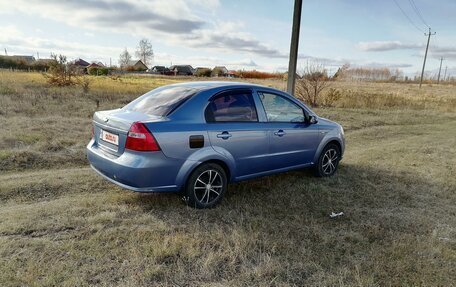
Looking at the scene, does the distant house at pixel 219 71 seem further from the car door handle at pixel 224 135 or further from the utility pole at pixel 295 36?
the car door handle at pixel 224 135

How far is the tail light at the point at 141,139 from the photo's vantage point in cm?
350

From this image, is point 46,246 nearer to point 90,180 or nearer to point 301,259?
point 90,180

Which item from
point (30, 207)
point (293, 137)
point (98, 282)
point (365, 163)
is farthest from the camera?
point (365, 163)

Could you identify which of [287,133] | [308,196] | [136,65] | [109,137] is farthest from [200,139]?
[136,65]

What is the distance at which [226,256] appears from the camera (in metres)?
2.97

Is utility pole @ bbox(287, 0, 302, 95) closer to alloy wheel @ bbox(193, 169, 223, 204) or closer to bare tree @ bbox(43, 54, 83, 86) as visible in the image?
alloy wheel @ bbox(193, 169, 223, 204)

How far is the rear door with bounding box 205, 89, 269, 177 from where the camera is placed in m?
4.00

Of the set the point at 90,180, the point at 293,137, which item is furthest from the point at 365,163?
the point at 90,180

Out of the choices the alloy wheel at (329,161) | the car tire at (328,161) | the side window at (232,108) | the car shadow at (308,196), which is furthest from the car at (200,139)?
the alloy wheel at (329,161)

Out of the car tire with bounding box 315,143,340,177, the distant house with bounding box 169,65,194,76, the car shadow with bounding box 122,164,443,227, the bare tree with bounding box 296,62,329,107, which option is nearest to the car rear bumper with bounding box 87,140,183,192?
the car shadow with bounding box 122,164,443,227

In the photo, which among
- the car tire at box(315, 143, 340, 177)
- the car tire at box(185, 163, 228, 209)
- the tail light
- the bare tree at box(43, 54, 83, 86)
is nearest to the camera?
the tail light

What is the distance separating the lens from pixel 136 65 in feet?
288

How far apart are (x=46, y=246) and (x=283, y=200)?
2.92 metres

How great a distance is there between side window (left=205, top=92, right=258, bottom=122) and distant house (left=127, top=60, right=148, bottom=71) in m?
85.2
